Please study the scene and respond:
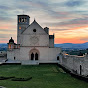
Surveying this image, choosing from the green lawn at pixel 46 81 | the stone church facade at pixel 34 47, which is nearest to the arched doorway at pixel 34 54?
the stone church facade at pixel 34 47

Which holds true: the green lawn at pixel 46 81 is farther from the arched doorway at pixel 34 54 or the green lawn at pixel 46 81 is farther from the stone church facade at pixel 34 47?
the arched doorway at pixel 34 54

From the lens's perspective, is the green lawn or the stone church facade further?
the stone church facade

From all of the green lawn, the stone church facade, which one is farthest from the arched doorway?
the green lawn

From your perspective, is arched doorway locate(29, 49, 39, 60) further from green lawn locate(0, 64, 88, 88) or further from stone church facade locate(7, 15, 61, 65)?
green lawn locate(0, 64, 88, 88)

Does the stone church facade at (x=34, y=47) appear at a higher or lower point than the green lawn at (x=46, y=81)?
higher

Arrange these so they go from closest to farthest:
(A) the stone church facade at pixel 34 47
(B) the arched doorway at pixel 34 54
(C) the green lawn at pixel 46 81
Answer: (C) the green lawn at pixel 46 81 < (A) the stone church facade at pixel 34 47 < (B) the arched doorway at pixel 34 54

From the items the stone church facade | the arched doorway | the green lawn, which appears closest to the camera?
the green lawn

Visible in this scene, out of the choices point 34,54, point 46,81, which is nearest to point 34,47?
point 34,54

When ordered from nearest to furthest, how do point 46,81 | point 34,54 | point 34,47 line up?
point 46,81, point 34,47, point 34,54

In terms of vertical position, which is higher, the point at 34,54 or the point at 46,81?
the point at 34,54

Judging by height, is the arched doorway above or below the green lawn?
above

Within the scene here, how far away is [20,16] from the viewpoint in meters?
52.4

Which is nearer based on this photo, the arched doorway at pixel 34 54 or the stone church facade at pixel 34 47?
the stone church facade at pixel 34 47

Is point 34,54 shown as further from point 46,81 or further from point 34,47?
point 46,81
